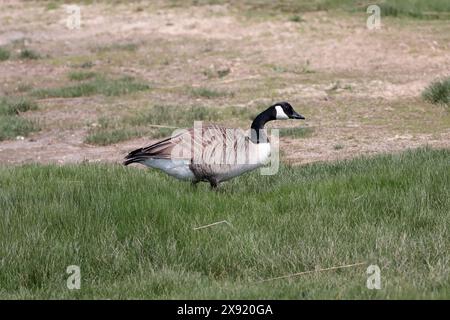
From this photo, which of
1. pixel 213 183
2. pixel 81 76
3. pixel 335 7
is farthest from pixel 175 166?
pixel 335 7

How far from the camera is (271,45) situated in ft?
65.7

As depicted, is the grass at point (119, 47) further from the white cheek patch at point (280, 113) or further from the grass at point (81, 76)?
the white cheek patch at point (280, 113)

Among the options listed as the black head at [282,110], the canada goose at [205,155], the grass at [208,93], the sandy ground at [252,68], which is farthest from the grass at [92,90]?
the canada goose at [205,155]

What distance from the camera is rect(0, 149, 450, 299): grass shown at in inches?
270

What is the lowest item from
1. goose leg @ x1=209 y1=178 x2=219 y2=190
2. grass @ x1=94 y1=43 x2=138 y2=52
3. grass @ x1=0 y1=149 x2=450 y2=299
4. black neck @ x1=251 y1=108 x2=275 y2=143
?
grass @ x1=94 y1=43 x2=138 y2=52

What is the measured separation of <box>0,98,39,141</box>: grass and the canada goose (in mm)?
5136

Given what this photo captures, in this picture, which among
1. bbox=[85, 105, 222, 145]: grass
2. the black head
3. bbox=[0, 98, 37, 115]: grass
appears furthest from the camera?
bbox=[0, 98, 37, 115]: grass

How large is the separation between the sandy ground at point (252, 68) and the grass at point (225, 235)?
2.82m

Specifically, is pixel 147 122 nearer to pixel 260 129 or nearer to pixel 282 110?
pixel 282 110

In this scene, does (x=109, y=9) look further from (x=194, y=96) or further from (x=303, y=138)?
(x=303, y=138)

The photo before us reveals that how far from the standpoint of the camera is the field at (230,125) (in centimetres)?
727

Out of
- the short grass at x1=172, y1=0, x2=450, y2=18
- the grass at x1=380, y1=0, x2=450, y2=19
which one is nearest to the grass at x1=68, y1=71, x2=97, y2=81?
the short grass at x1=172, y1=0, x2=450, y2=18

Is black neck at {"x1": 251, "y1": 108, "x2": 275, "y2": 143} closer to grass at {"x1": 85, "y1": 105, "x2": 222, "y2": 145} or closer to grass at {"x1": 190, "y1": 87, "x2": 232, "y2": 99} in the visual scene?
grass at {"x1": 85, "y1": 105, "x2": 222, "y2": 145}

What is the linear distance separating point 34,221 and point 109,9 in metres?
18.1
